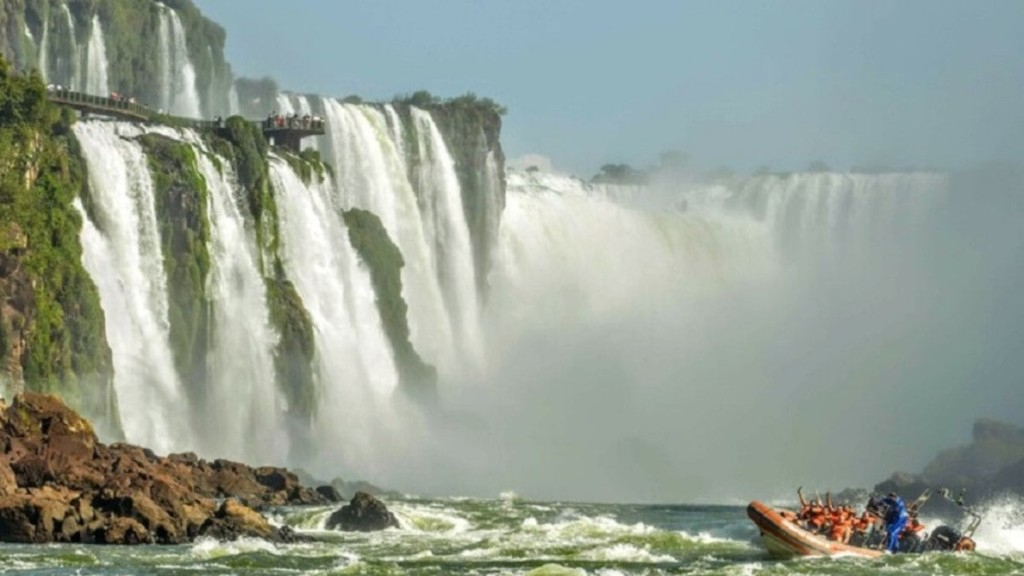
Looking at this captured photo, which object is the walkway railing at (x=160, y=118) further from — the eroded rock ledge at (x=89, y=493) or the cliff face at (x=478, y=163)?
the eroded rock ledge at (x=89, y=493)

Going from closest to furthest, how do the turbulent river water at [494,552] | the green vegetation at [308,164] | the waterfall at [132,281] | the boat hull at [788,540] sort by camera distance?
the turbulent river water at [494,552]
the boat hull at [788,540]
the waterfall at [132,281]
the green vegetation at [308,164]

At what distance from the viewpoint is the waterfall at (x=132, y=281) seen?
72.1 m

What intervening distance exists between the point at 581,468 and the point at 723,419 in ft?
48.8

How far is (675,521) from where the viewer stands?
67562mm

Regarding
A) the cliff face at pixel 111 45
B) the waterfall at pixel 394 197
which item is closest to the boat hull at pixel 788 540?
the cliff face at pixel 111 45

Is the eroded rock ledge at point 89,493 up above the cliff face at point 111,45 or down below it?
below

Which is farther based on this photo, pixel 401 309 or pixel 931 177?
pixel 931 177

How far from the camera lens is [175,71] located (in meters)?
100

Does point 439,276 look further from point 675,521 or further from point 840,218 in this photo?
point 675,521

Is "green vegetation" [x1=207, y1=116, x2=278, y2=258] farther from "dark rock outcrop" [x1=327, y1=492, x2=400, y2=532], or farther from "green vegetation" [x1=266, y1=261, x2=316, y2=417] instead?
"dark rock outcrop" [x1=327, y1=492, x2=400, y2=532]

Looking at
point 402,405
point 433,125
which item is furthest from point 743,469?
point 433,125

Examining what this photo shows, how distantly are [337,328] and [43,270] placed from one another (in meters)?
22.2

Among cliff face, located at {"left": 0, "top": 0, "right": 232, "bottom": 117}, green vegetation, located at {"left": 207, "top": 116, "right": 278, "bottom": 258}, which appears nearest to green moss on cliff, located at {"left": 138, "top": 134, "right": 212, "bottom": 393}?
green vegetation, located at {"left": 207, "top": 116, "right": 278, "bottom": 258}

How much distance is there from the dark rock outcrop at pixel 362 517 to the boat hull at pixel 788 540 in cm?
1002
